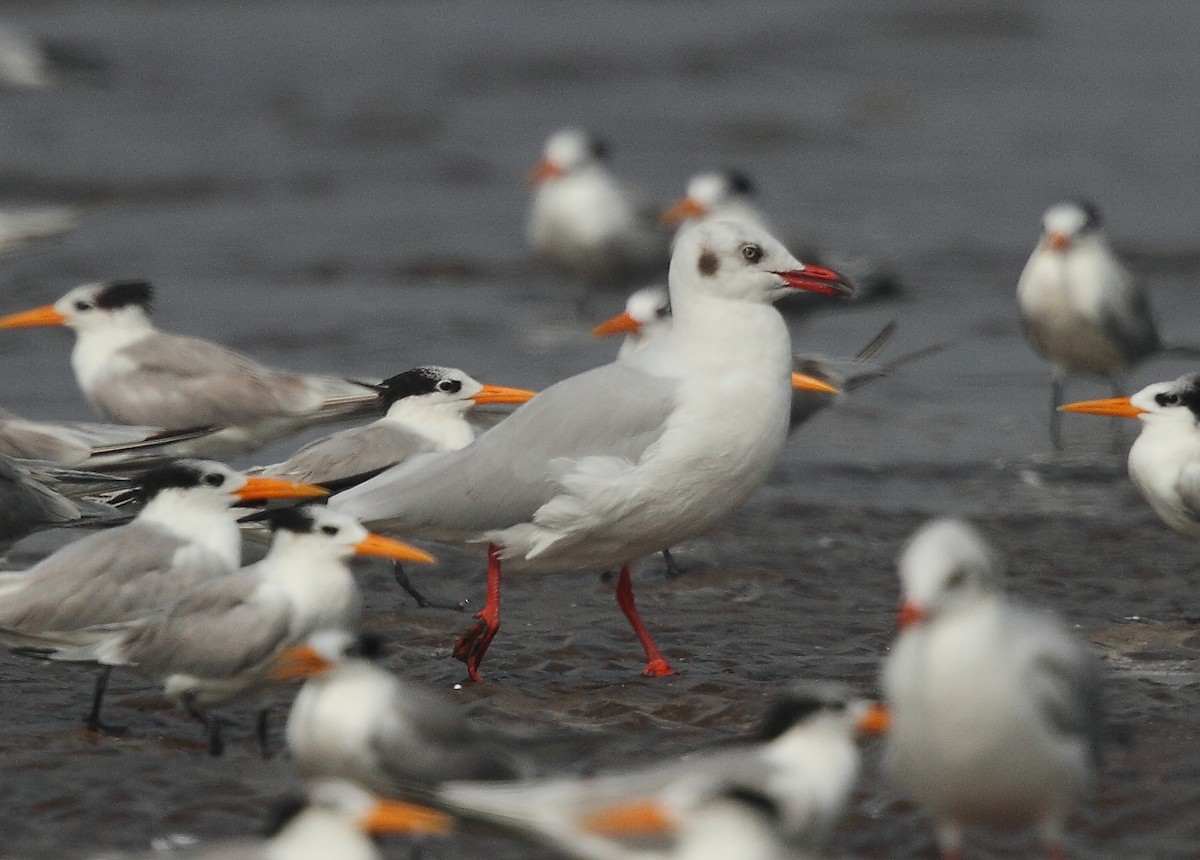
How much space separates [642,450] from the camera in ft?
22.5

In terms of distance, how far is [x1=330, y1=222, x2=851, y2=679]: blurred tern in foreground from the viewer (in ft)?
22.5

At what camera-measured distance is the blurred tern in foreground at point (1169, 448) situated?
26.3 ft

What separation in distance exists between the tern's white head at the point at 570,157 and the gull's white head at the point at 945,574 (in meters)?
13.0

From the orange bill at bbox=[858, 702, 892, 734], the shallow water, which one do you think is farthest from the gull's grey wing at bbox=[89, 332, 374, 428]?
the orange bill at bbox=[858, 702, 892, 734]

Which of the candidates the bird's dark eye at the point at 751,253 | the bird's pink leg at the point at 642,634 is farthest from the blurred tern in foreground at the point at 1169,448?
the bird's pink leg at the point at 642,634

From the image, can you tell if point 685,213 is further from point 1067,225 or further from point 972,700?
point 972,700

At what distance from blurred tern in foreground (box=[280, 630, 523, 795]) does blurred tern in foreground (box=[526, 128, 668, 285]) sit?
1149 centimetres

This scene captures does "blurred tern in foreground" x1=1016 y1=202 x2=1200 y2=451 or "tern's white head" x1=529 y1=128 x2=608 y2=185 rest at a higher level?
"tern's white head" x1=529 y1=128 x2=608 y2=185

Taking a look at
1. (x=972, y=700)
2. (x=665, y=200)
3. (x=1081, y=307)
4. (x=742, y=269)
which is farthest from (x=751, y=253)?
(x=665, y=200)

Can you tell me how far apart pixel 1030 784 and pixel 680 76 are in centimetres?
2241

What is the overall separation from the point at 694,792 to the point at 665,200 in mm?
14367

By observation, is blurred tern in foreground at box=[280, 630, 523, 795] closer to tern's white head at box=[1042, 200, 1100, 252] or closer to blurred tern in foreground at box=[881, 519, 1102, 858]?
blurred tern in foreground at box=[881, 519, 1102, 858]

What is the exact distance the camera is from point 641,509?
22.7 ft

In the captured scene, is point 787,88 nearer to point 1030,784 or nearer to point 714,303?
point 714,303
